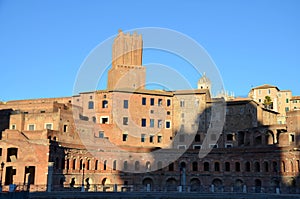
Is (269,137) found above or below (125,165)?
above

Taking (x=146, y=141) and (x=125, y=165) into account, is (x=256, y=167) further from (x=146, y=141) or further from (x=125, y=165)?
(x=125, y=165)

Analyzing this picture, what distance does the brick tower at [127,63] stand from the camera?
6975cm

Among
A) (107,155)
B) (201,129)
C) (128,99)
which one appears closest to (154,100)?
(128,99)

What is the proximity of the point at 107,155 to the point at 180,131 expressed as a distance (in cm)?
1354

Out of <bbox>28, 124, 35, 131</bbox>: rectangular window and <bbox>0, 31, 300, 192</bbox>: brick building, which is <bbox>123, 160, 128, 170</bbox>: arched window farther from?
<bbox>28, 124, 35, 131</bbox>: rectangular window

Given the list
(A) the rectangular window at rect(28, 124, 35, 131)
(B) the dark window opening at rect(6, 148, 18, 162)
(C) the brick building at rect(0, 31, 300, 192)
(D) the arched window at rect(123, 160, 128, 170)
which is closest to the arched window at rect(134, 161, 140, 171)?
(C) the brick building at rect(0, 31, 300, 192)

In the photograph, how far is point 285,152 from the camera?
169 feet

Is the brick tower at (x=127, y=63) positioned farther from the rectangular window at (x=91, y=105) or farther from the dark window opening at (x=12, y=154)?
the dark window opening at (x=12, y=154)

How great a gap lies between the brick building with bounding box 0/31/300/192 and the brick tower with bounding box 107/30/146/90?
14.5 inches

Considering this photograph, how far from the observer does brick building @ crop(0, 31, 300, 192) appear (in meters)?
48.8

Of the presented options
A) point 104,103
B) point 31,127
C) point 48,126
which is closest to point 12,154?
point 48,126

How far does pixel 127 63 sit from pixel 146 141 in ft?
55.1

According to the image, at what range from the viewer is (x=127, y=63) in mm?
71188

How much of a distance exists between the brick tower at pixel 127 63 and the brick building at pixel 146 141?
37 cm
